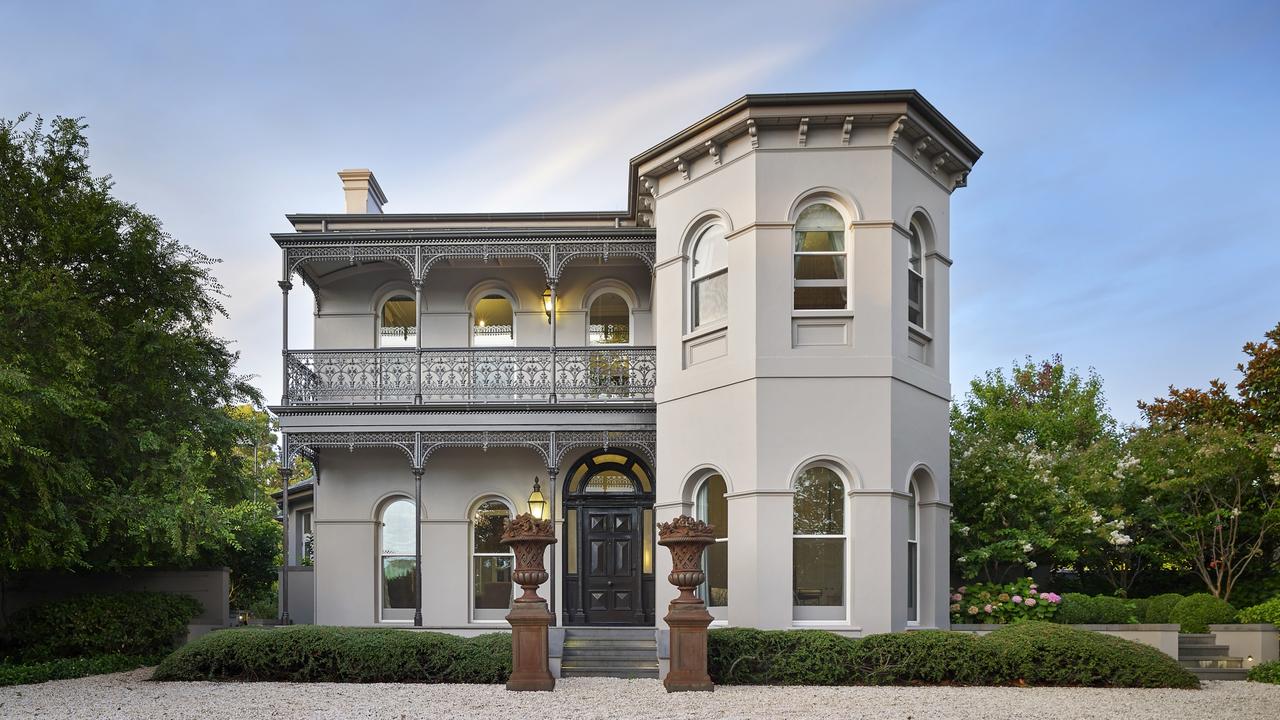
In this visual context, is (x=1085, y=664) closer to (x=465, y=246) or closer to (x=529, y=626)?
(x=529, y=626)

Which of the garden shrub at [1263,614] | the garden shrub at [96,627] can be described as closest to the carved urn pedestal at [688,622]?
the garden shrub at [96,627]

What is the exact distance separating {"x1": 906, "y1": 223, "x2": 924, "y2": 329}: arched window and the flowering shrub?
4.09m

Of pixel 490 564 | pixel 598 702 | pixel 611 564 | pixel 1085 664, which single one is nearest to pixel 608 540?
pixel 611 564

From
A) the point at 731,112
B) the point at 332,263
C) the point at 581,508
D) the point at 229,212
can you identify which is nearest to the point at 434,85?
the point at 332,263

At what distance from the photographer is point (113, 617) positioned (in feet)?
46.2

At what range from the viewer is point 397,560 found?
17.8 metres

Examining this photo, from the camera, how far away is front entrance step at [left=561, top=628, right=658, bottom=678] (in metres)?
13.5

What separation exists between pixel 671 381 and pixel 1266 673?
8.79 m

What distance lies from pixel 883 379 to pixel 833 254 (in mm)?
1862

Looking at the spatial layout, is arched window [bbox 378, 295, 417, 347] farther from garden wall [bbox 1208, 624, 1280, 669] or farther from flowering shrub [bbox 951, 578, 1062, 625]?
garden wall [bbox 1208, 624, 1280, 669]

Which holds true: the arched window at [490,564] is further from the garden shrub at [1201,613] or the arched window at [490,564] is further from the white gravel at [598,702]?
the garden shrub at [1201,613]

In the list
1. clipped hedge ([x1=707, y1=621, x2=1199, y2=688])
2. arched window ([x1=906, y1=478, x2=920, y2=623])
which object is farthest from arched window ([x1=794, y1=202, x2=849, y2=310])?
clipped hedge ([x1=707, y1=621, x2=1199, y2=688])

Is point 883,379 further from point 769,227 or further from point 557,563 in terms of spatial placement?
point 557,563

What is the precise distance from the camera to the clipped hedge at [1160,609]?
15672 millimetres
